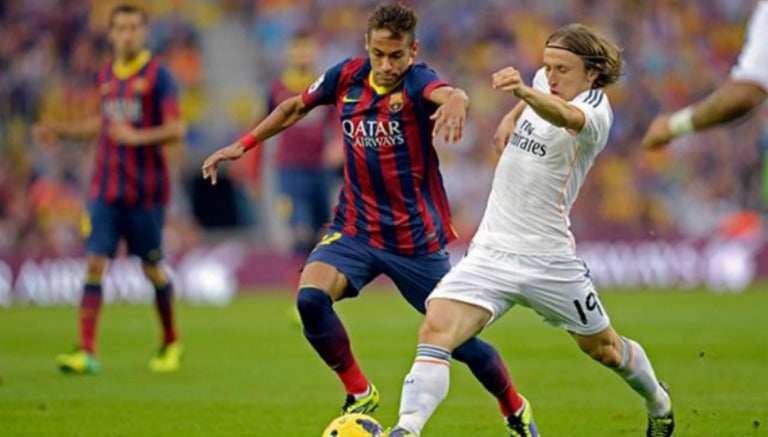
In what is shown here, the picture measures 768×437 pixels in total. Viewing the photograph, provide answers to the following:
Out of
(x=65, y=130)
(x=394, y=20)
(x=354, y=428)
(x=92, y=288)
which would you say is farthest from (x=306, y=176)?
(x=354, y=428)

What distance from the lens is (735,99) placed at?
6.53 meters

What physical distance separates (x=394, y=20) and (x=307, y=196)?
926 cm

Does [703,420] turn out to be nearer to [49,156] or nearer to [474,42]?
[49,156]

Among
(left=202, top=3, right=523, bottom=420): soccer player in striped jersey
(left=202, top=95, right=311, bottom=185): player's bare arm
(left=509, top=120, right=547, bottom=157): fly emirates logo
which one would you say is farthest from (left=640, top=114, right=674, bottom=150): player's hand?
(left=202, top=95, right=311, bottom=185): player's bare arm

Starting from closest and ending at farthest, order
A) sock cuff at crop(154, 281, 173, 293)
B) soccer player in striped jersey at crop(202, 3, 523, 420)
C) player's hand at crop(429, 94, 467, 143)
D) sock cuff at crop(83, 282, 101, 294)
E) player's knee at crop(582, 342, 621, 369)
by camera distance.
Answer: player's hand at crop(429, 94, 467, 143) → player's knee at crop(582, 342, 621, 369) → soccer player in striped jersey at crop(202, 3, 523, 420) → sock cuff at crop(83, 282, 101, 294) → sock cuff at crop(154, 281, 173, 293)

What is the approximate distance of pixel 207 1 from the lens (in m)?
29.3

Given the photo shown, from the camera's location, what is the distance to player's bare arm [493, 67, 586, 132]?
269 inches

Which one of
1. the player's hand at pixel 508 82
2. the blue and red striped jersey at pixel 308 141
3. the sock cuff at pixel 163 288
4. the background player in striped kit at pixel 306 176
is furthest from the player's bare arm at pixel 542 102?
the blue and red striped jersey at pixel 308 141

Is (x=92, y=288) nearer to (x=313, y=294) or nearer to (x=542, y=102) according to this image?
(x=313, y=294)

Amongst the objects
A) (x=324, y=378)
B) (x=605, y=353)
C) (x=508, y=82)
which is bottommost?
(x=324, y=378)

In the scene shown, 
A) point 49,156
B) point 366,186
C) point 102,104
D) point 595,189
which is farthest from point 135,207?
point 595,189

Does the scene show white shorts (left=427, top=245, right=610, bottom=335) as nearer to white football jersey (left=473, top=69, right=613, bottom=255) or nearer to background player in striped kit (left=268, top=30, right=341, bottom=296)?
white football jersey (left=473, top=69, right=613, bottom=255)

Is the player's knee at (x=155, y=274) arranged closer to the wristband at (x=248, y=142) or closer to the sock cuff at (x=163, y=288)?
the sock cuff at (x=163, y=288)

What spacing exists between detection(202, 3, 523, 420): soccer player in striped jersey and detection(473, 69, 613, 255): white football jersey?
804mm
